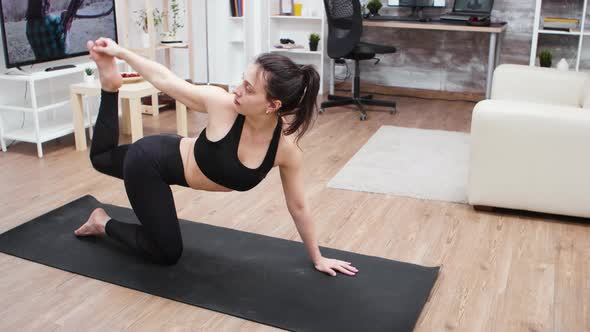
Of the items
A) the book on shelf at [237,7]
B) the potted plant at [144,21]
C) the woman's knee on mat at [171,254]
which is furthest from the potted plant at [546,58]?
the woman's knee on mat at [171,254]

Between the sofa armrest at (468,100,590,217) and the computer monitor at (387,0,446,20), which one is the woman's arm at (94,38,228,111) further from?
the computer monitor at (387,0,446,20)

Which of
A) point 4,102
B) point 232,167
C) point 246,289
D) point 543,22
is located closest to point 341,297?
point 246,289

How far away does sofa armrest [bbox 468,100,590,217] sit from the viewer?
2855mm

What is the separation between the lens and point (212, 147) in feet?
7.20

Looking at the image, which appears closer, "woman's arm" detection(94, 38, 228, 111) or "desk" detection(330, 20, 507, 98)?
"woman's arm" detection(94, 38, 228, 111)

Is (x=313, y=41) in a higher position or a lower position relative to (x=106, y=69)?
lower

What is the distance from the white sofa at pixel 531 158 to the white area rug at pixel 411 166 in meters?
0.30

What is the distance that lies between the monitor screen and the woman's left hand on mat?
12.1ft

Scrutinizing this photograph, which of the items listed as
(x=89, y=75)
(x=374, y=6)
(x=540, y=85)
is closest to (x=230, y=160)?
(x=89, y=75)

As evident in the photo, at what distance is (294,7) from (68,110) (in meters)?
2.42

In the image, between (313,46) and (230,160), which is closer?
(230,160)

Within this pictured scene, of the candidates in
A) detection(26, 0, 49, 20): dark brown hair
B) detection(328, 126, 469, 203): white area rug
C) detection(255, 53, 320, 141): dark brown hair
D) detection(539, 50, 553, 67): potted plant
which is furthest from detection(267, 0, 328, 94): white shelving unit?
detection(255, 53, 320, 141): dark brown hair

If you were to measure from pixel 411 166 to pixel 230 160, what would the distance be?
186 centimetres

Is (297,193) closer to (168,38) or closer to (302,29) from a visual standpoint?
(168,38)
